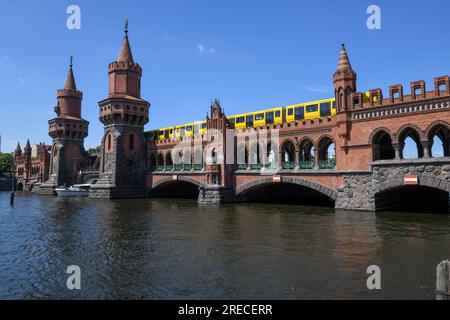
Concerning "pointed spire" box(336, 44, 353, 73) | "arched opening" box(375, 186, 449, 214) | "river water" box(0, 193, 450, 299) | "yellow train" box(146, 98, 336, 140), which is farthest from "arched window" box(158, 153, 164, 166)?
"arched opening" box(375, 186, 449, 214)

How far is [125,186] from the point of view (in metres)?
53.2

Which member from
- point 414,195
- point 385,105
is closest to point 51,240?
point 385,105

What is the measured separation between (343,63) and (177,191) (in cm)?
3631

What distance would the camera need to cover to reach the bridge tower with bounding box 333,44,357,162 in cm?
3011

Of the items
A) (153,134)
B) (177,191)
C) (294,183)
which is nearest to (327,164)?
(294,183)

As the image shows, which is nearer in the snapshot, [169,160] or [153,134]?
[169,160]

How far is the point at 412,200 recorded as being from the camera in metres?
32.3

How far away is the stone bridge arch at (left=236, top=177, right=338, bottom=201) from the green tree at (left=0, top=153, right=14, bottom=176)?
9048 centimetres

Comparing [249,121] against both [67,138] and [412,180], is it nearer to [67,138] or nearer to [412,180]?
[412,180]


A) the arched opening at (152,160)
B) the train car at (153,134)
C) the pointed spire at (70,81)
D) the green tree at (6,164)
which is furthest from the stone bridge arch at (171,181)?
the green tree at (6,164)

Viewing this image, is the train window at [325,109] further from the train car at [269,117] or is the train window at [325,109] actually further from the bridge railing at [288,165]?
the bridge railing at [288,165]

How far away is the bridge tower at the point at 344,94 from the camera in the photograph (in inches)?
1185
